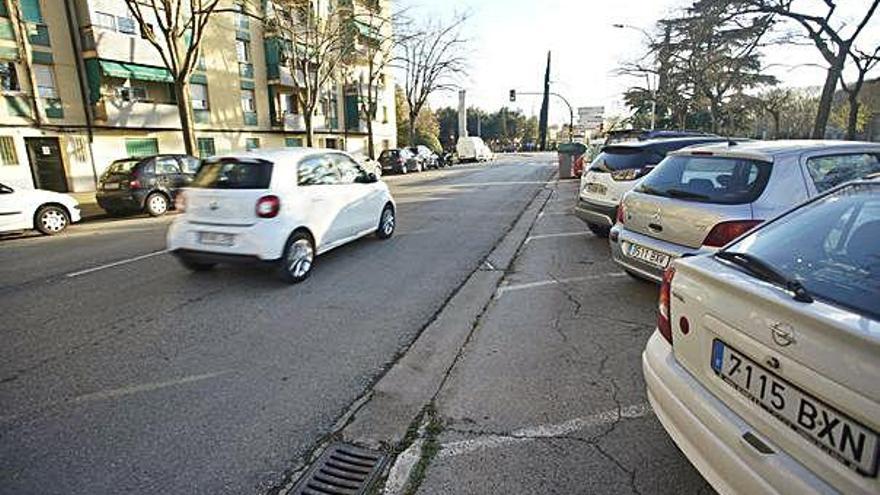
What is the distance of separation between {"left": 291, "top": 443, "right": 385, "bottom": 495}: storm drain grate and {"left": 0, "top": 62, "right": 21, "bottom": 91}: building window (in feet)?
70.7

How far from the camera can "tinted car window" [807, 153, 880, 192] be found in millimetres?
4008

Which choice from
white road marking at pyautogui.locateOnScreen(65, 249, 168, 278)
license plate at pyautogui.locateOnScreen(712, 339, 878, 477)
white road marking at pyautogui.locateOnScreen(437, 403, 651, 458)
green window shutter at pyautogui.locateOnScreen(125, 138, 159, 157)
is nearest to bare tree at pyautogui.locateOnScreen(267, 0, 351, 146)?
green window shutter at pyautogui.locateOnScreen(125, 138, 159, 157)

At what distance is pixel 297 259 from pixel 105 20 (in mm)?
20114

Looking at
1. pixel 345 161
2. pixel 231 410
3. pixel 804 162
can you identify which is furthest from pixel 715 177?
pixel 345 161

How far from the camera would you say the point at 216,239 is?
5.62m

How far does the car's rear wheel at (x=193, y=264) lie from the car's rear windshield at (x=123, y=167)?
25.6 ft

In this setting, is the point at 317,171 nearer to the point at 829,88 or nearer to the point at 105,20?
the point at 105,20

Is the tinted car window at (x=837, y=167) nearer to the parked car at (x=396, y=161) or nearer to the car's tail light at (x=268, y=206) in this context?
the car's tail light at (x=268, y=206)

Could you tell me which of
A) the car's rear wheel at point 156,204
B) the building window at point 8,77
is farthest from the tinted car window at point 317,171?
the building window at point 8,77

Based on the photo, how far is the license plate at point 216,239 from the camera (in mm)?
5543

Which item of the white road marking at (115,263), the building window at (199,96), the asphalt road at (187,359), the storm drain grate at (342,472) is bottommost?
the storm drain grate at (342,472)

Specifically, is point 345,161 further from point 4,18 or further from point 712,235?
point 4,18

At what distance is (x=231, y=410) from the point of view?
3078 millimetres

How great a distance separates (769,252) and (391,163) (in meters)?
27.9
